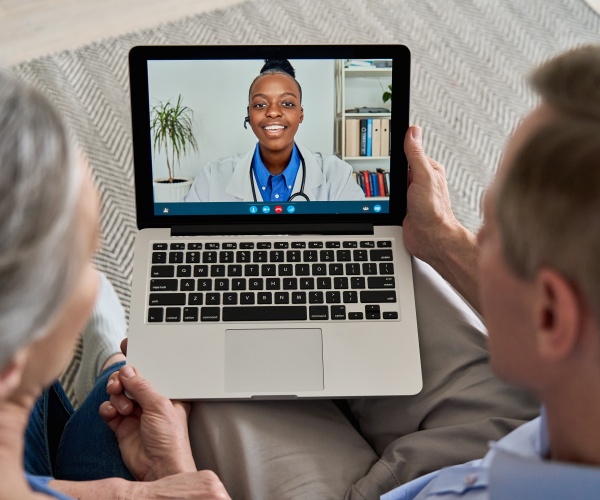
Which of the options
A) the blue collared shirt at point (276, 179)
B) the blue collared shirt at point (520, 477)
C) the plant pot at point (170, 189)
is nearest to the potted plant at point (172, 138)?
the plant pot at point (170, 189)

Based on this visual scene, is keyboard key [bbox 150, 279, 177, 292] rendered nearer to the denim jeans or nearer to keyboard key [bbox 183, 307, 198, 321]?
keyboard key [bbox 183, 307, 198, 321]

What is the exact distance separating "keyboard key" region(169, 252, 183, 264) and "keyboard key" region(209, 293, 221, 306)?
0.07 meters

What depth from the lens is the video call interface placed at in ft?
3.50

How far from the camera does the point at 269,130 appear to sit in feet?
3.62

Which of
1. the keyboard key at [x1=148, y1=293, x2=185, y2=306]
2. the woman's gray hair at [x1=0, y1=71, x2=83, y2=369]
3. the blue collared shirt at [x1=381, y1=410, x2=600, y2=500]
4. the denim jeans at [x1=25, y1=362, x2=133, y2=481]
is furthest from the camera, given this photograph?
the keyboard key at [x1=148, y1=293, x2=185, y2=306]

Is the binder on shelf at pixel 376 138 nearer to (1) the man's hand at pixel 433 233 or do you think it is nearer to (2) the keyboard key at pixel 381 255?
(1) the man's hand at pixel 433 233

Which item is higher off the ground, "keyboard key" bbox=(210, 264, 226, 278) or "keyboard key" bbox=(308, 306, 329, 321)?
"keyboard key" bbox=(210, 264, 226, 278)

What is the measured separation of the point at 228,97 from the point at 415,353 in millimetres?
465

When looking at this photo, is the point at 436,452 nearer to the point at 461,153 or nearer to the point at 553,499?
the point at 553,499

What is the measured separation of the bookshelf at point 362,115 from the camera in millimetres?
1056

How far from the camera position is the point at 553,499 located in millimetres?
590

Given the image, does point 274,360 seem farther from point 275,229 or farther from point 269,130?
point 269,130

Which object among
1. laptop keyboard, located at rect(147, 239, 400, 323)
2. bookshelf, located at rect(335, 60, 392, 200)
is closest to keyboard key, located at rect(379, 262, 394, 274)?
laptop keyboard, located at rect(147, 239, 400, 323)

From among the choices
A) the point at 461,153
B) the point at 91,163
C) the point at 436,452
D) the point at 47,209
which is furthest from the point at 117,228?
the point at 47,209
